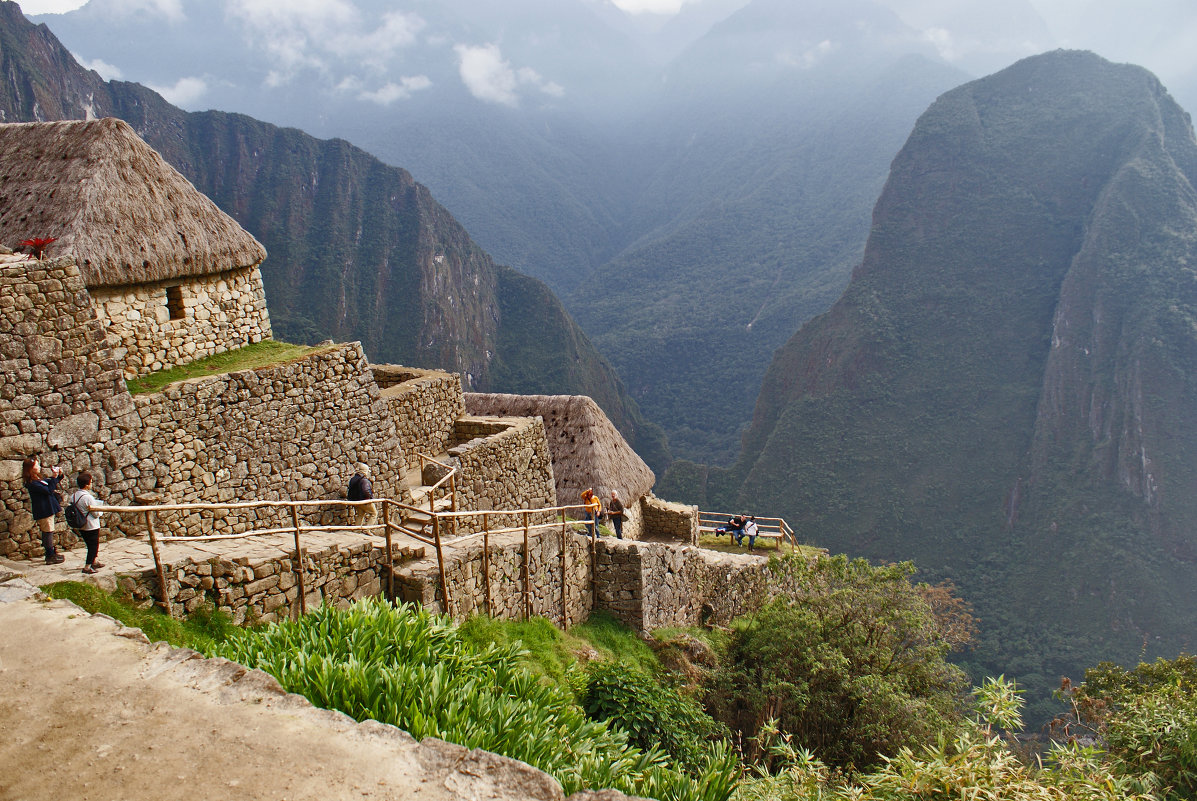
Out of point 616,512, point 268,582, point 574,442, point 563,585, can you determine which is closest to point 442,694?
point 268,582

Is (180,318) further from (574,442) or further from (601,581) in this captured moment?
(574,442)

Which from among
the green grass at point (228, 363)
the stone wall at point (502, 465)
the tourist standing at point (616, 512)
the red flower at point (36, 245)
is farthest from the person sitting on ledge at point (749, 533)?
the red flower at point (36, 245)

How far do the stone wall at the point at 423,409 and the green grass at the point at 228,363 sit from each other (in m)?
2.24

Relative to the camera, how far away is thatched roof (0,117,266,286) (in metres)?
10.3

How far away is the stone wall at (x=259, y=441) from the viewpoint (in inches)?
368

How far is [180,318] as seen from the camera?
36.5ft

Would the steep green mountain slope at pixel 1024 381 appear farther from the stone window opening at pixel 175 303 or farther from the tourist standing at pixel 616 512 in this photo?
the stone window opening at pixel 175 303

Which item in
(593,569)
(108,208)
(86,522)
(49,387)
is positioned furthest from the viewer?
(593,569)

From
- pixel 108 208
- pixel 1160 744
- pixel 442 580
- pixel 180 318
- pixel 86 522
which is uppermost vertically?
pixel 108 208

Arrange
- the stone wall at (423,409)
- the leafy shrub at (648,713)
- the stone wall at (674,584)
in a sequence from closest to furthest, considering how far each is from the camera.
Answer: the leafy shrub at (648,713), the stone wall at (674,584), the stone wall at (423,409)

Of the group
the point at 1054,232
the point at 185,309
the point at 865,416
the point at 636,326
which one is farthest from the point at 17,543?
the point at 636,326

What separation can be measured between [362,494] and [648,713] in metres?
4.71

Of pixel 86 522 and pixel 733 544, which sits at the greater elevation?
pixel 86 522

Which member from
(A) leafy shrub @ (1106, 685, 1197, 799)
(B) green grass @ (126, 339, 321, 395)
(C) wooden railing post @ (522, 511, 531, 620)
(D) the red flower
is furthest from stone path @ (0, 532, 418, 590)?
(A) leafy shrub @ (1106, 685, 1197, 799)
